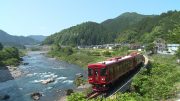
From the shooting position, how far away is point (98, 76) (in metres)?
37.8

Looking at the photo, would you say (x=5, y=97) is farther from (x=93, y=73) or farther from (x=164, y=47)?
(x=164, y=47)

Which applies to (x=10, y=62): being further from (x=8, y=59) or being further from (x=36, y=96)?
(x=36, y=96)

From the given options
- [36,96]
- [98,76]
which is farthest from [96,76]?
[36,96]

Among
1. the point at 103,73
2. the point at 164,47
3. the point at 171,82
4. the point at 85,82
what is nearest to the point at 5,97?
the point at 85,82

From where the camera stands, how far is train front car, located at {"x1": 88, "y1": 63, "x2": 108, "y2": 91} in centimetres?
3750

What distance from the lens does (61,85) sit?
7094 centimetres

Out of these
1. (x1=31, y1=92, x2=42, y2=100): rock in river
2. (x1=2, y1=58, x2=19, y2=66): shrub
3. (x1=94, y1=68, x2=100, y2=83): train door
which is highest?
(x1=94, y1=68, x2=100, y2=83): train door

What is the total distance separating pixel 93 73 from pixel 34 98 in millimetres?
21178

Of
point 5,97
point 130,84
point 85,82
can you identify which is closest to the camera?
point 130,84

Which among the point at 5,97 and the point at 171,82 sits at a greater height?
the point at 171,82

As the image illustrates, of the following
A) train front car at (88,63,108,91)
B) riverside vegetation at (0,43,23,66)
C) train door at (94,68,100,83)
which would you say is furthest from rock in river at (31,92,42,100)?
riverside vegetation at (0,43,23,66)

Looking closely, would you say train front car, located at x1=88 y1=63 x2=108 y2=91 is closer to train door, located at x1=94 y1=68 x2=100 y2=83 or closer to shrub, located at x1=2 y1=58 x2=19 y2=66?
train door, located at x1=94 y1=68 x2=100 y2=83

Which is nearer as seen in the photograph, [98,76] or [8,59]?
[98,76]

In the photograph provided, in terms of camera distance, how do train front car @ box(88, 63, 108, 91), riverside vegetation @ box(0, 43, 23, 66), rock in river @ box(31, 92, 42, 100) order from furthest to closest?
riverside vegetation @ box(0, 43, 23, 66) → rock in river @ box(31, 92, 42, 100) → train front car @ box(88, 63, 108, 91)
